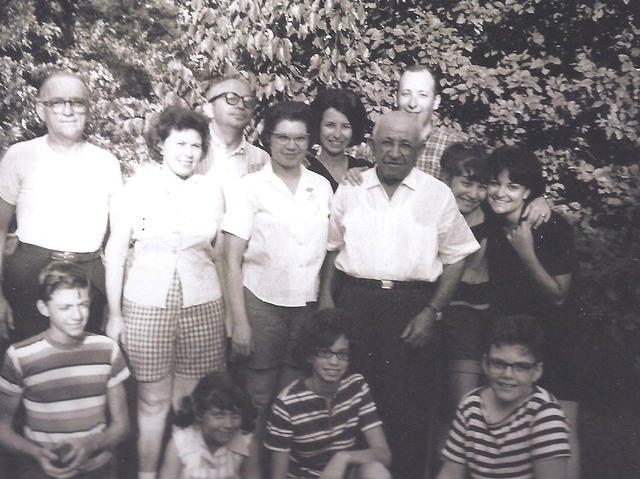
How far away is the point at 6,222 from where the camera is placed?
9.27ft

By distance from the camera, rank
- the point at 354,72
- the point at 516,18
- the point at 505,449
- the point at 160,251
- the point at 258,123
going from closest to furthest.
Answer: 1. the point at 505,449
2. the point at 160,251
3. the point at 258,123
4. the point at 354,72
5. the point at 516,18

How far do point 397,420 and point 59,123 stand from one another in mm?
1617

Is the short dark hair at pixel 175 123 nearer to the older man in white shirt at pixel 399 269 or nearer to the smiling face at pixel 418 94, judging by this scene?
the older man in white shirt at pixel 399 269

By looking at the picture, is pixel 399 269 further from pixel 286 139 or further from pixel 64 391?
pixel 64 391

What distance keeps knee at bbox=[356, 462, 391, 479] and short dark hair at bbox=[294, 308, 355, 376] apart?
36cm

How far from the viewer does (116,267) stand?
2.83 m

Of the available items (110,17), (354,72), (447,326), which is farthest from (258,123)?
(110,17)

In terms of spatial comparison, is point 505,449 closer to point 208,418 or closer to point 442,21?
point 208,418

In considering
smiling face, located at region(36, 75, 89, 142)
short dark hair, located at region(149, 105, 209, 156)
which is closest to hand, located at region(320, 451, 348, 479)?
short dark hair, located at region(149, 105, 209, 156)

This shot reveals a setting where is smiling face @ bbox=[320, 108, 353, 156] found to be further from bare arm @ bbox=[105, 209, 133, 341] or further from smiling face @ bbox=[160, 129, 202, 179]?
bare arm @ bbox=[105, 209, 133, 341]

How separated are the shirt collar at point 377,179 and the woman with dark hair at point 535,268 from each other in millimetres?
291

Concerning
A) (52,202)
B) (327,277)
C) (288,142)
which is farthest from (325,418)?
(52,202)

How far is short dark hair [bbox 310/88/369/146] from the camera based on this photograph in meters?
3.22

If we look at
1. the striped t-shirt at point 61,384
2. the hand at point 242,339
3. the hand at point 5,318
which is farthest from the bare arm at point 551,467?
the hand at point 5,318
